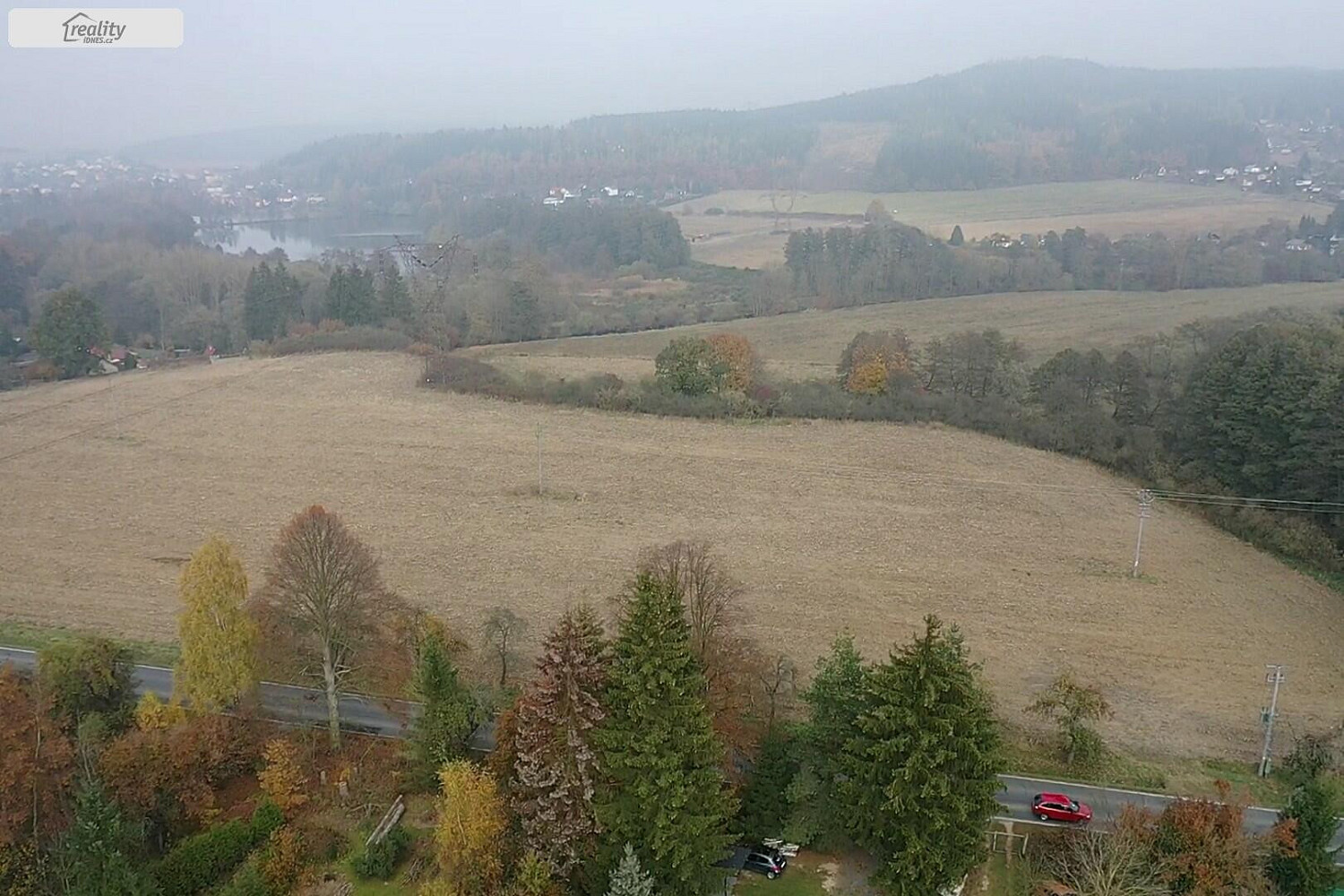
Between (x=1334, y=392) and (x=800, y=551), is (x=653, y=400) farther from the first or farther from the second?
(x=1334, y=392)

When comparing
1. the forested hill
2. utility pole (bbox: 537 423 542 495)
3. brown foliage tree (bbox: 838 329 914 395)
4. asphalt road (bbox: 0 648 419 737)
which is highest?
the forested hill

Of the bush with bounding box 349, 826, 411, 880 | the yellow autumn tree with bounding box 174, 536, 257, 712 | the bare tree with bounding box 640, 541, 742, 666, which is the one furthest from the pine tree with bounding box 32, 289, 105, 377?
the bush with bounding box 349, 826, 411, 880

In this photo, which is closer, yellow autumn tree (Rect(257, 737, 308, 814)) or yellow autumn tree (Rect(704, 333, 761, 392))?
yellow autumn tree (Rect(257, 737, 308, 814))

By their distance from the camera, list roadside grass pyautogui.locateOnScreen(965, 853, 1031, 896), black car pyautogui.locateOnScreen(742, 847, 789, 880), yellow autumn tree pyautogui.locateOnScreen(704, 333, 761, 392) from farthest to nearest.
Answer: yellow autumn tree pyautogui.locateOnScreen(704, 333, 761, 392) < black car pyautogui.locateOnScreen(742, 847, 789, 880) < roadside grass pyautogui.locateOnScreen(965, 853, 1031, 896)

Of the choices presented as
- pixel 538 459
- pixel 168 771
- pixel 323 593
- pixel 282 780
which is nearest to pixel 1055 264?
pixel 538 459

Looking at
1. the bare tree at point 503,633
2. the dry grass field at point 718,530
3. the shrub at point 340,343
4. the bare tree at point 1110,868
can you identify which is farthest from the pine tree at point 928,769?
the shrub at point 340,343

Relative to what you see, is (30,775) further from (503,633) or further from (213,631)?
(503,633)

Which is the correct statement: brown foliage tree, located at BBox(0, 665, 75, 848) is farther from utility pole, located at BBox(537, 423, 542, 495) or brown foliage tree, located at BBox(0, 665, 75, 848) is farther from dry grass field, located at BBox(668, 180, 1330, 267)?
dry grass field, located at BBox(668, 180, 1330, 267)
